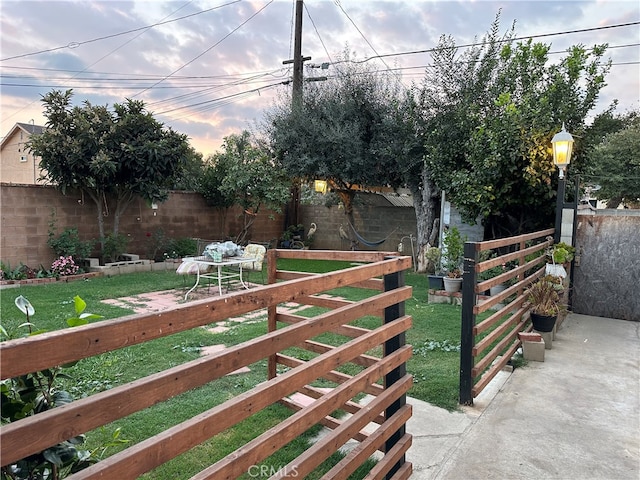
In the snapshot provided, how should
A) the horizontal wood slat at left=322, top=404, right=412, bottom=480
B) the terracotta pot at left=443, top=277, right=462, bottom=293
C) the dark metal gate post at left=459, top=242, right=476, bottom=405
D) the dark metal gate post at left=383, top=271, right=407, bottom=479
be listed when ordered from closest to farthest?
the horizontal wood slat at left=322, top=404, right=412, bottom=480 → the dark metal gate post at left=383, top=271, right=407, bottom=479 → the dark metal gate post at left=459, top=242, right=476, bottom=405 → the terracotta pot at left=443, top=277, right=462, bottom=293

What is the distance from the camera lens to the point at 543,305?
12.8 feet

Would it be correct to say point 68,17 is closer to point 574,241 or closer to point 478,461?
point 478,461

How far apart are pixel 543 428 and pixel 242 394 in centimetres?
216

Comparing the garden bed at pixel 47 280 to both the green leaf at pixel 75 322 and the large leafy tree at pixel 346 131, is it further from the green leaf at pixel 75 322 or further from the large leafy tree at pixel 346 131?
the green leaf at pixel 75 322

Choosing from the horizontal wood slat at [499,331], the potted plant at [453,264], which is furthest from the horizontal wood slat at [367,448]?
the potted plant at [453,264]

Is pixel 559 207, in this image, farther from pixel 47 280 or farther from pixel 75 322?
pixel 47 280

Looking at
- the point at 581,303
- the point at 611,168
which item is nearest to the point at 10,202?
the point at 581,303

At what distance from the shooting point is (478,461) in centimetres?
208

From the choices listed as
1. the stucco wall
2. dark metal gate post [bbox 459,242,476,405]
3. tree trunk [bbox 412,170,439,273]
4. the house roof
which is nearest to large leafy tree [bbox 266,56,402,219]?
tree trunk [bbox 412,170,439,273]

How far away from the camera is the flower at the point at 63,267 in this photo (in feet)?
22.3

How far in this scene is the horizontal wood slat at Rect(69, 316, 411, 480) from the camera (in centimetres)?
78

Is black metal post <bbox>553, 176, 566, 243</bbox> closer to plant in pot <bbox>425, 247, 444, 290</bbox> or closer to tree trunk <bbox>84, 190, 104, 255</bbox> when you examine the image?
plant in pot <bbox>425, 247, 444, 290</bbox>

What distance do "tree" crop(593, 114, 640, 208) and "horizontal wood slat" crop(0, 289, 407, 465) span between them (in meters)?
14.9

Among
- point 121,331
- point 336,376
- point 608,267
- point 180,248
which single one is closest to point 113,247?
point 180,248
